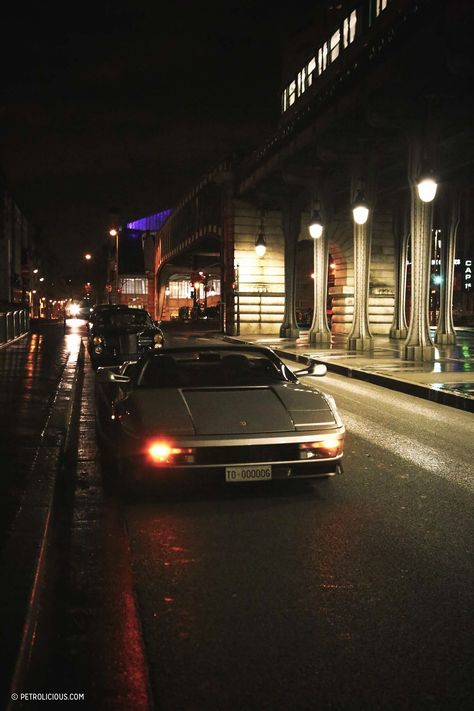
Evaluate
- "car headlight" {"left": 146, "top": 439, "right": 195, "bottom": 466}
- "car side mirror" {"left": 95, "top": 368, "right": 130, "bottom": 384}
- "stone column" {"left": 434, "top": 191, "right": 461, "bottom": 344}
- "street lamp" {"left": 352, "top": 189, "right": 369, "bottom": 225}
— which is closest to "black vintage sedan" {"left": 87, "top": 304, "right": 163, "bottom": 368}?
"street lamp" {"left": 352, "top": 189, "right": 369, "bottom": 225}

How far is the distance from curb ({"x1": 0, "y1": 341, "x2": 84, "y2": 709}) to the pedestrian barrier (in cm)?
2368

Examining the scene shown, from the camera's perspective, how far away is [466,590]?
174 inches

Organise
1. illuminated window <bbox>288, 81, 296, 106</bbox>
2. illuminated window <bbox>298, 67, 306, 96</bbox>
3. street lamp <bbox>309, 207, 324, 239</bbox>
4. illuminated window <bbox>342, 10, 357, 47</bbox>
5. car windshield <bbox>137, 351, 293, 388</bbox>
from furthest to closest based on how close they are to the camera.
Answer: illuminated window <bbox>288, 81, 296, 106</bbox>
illuminated window <bbox>298, 67, 306, 96</bbox>
illuminated window <bbox>342, 10, 357, 47</bbox>
street lamp <bbox>309, 207, 324, 239</bbox>
car windshield <bbox>137, 351, 293, 388</bbox>

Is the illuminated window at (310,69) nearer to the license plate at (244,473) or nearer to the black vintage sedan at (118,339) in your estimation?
the black vintage sedan at (118,339)

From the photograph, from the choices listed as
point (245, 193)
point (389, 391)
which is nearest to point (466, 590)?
point (389, 391)

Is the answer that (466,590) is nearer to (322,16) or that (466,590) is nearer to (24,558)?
(24,558)

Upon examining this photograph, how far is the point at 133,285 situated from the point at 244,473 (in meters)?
114

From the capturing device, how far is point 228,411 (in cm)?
650

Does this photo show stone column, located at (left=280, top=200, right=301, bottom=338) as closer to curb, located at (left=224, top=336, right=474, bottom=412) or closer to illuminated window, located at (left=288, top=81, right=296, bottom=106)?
illuminated window, located at (left=288, top=81, right=296, bottom=106)

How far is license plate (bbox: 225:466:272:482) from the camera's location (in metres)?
6.21

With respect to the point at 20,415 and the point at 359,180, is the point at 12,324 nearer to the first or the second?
the point at 359,180

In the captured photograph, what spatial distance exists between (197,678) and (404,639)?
1044mm

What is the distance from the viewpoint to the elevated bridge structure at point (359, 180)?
20828 mm

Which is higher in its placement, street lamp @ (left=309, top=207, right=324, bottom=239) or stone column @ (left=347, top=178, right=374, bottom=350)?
street lamp @ (left=309, top=207, right=324, bottom=239)
